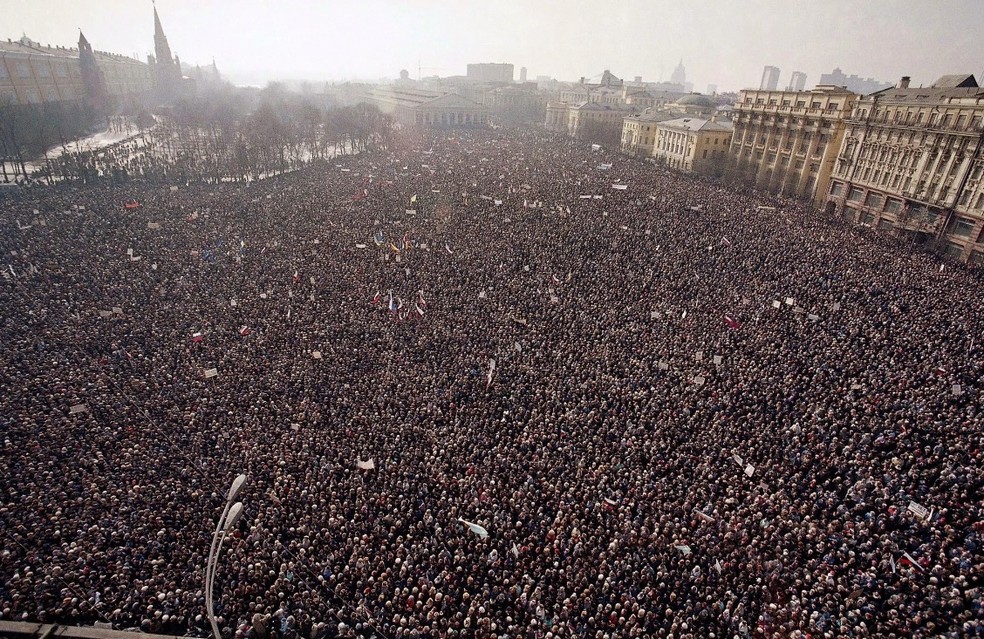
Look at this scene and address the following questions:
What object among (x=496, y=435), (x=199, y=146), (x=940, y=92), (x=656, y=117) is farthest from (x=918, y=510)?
(x=199, y=146)

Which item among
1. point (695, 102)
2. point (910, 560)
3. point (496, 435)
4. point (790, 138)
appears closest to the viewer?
point (910, 560)

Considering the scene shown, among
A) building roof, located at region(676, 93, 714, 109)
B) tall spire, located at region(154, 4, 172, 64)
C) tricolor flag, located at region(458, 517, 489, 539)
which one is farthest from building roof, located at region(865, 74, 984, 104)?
tall spire, located at region(154, 4, 172, 64)

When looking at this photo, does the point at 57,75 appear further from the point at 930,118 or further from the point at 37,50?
the point at 930,118

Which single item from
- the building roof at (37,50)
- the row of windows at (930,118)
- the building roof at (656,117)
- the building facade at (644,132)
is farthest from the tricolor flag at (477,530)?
the building roof at (37,50)

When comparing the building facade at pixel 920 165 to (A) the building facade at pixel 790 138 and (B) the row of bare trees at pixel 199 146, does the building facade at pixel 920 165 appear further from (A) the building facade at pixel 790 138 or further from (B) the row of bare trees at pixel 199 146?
(B) the row of bare trees at pixel 199 146

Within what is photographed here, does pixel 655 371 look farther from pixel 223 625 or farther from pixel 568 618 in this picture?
pixel 223 625

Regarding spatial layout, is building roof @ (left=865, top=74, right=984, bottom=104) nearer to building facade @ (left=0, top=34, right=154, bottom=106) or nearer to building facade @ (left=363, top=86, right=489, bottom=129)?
building facade @ (left=363, top=86, right=489, bottom=129)
